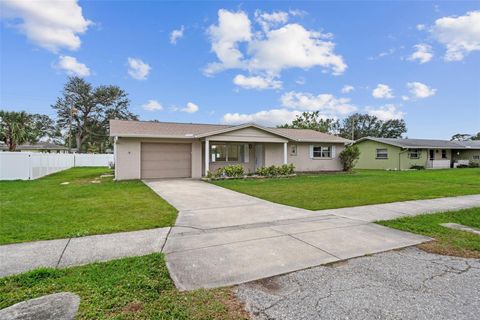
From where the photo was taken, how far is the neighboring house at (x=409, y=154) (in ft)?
87.9

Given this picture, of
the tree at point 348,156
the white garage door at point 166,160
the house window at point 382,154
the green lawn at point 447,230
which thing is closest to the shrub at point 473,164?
the house window at point 382,154

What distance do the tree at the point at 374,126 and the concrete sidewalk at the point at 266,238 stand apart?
2382 inches

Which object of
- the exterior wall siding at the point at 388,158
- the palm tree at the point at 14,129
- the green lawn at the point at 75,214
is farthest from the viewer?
the palm tree at the point at 14,129

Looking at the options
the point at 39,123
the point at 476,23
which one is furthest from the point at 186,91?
the point at 39,123

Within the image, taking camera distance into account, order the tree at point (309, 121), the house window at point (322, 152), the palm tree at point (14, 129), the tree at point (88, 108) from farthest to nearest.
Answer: the tree at point (309, 121)
the tree at point (88, 108)
the palm tree at point (14, 129)
the house window at point (322, 152)

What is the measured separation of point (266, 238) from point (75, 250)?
313cm

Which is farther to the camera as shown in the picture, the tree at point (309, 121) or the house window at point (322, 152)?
the tree at point (309, 121)

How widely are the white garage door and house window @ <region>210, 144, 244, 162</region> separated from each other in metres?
1.60

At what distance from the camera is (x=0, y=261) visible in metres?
3.83

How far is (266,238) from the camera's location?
16.2ft

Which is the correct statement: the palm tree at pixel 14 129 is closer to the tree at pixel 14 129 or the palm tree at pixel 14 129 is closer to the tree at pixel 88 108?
the tree at pixel 14 129

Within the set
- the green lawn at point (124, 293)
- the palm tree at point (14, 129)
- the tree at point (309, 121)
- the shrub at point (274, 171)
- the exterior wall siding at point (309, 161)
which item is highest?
Answer: the tree at point (309, 121)

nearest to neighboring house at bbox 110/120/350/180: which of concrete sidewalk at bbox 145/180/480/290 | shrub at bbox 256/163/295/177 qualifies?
shrub at bbox 256/163/295/177

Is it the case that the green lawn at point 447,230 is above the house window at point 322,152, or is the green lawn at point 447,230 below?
below
